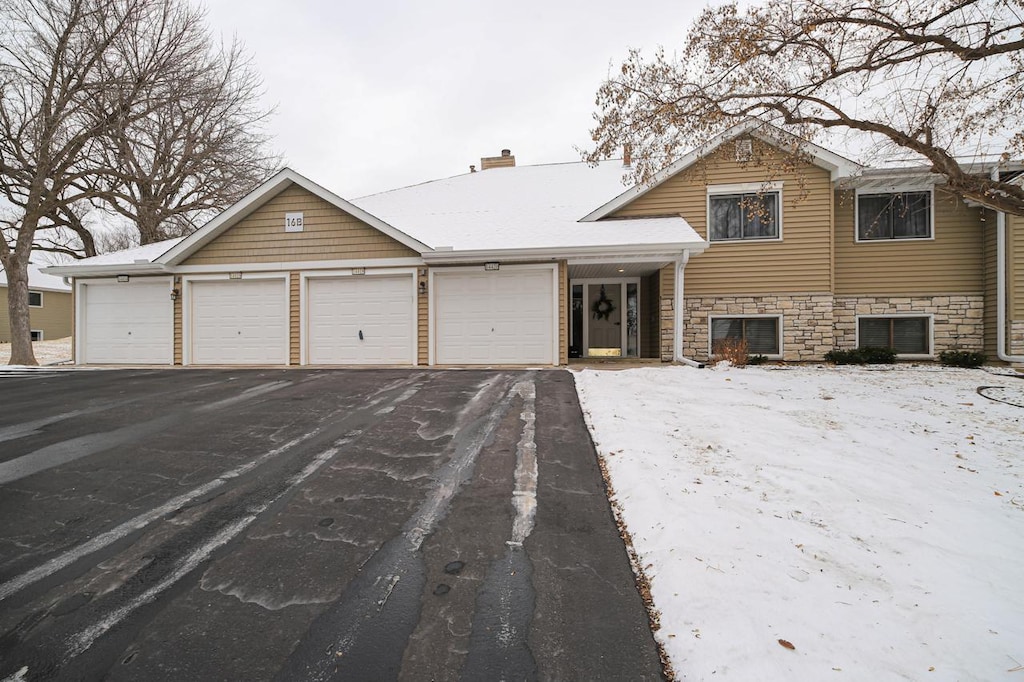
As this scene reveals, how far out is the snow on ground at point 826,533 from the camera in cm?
195

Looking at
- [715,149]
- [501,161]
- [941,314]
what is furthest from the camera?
[501,161]

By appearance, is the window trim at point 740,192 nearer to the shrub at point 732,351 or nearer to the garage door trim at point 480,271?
the shrub at point 732,351

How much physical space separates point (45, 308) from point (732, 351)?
103 ft

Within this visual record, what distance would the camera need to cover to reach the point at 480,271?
33.8 ft

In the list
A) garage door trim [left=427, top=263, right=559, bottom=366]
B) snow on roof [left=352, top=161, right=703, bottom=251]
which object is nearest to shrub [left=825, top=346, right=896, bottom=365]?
snow on roof [left=352, top=161, right=703, bottom=251]

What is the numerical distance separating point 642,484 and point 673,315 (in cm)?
795

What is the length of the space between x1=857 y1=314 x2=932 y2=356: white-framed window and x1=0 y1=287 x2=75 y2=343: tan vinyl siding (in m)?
31.3

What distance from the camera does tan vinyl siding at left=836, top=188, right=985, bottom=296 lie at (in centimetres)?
1062

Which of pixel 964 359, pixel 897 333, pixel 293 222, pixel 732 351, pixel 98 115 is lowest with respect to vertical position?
pixel 964 359

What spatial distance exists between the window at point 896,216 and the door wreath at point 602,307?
6108mm

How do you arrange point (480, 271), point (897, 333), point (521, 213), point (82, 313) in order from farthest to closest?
1. point (521, 213)
2. point (82, 313)
3. point (897, 333)
4. point (480, 271)

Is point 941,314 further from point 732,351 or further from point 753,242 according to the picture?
point 732,351

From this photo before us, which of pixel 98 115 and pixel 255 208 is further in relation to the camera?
pixel 98 115

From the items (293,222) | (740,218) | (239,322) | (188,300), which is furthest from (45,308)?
(740,218)
